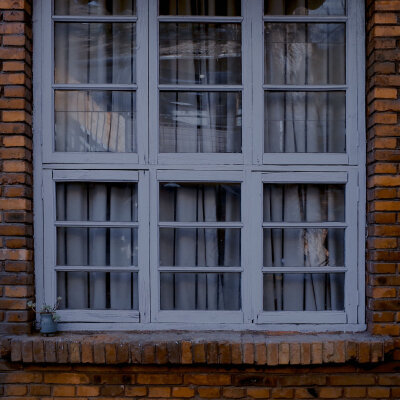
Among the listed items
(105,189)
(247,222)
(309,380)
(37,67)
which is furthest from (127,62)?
(309,380)

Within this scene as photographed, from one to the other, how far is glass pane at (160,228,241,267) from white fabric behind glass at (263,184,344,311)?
22 cm

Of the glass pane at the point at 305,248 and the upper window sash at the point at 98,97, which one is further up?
the upper window sash at the point at 98,97

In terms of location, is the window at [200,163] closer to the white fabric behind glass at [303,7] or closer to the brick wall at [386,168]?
the white fabric behind glass at [303,7]

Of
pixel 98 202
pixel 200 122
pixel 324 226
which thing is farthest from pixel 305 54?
pixel 98 202

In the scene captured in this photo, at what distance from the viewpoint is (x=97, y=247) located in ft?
9.73

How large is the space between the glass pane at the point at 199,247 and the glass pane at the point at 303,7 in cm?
Result: 148

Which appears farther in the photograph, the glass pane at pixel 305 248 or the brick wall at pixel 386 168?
the glass pane at pixel 305 248

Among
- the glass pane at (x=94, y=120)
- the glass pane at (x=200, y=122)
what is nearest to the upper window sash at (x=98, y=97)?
the glass pane at (x=94, y=120)

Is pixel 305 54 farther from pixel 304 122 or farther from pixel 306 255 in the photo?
pixel 306 255

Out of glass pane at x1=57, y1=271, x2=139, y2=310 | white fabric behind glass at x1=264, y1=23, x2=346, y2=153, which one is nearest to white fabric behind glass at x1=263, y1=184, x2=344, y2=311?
white fabric behind glass at x1=264, y1=23, x2=346, y2=153

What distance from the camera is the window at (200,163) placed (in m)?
2.91

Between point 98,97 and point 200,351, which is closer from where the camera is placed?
point 200,351

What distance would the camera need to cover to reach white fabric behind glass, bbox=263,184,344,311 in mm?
2951

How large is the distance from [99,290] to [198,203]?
87 cm
